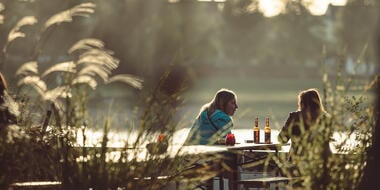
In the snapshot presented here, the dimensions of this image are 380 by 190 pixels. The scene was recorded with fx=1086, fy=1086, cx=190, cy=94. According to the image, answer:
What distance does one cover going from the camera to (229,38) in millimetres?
106188

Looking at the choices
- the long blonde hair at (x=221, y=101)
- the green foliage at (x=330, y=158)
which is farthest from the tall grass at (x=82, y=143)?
the long blonde hair at (x=221, y=101)

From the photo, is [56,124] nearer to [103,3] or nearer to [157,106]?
[157,106]

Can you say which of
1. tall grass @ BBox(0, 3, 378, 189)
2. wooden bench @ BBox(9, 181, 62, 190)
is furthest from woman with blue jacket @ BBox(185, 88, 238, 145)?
wooden bench @ BBox(9, 181, 62, 190)

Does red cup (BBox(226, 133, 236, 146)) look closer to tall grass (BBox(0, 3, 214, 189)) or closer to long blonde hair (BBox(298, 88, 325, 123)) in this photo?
long blonde hair (BBox(298, 88, 325, 123))

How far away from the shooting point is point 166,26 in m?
65.2

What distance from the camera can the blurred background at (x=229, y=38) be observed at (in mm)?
59031

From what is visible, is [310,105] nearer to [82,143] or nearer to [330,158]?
[82,143]

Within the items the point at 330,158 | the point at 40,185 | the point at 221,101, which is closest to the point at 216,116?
the point at 221,101

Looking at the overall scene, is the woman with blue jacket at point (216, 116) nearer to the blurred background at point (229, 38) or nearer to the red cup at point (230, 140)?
the red cup at point (230, 140)

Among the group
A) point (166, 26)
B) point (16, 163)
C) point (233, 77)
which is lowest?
point (16, 163)

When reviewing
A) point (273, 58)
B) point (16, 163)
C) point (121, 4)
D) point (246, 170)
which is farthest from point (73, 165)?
point (273, 58)

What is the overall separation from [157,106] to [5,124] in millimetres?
975

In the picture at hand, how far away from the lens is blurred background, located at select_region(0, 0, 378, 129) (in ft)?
194

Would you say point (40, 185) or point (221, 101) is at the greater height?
point (221, 101)
